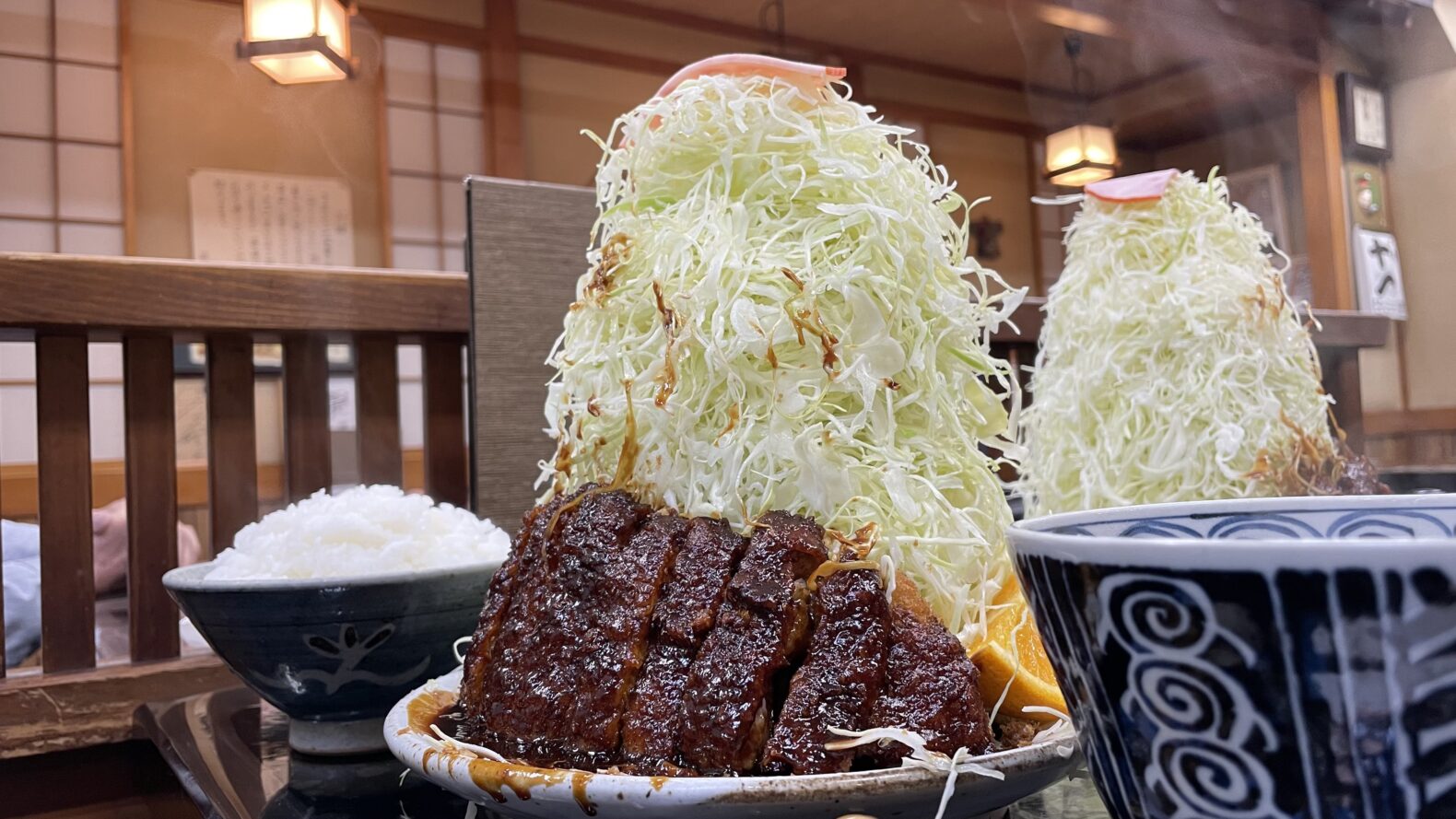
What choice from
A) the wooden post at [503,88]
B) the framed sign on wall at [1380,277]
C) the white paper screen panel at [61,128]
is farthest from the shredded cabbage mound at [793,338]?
the white paper screen panel at [61,128]

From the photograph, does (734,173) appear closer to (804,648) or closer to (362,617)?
(804,648)

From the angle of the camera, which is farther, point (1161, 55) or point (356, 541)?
point (1161, 55)

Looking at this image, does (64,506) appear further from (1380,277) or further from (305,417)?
(1380,277)

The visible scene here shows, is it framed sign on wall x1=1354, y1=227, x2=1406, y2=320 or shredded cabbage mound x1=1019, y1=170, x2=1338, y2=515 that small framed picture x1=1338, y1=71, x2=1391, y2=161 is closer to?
framed sign on wall x1=1354, y1=227, x2=1406, y2=320

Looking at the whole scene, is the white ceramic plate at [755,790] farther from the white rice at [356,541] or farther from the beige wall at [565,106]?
the beige wall at [565,106]

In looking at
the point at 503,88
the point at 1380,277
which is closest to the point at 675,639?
the point at 1380,277

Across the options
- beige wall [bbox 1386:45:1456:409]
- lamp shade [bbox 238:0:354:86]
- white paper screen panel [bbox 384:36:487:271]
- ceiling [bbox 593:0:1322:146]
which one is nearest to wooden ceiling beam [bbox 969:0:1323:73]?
ceiling [bbox 593:0:1322:146]
